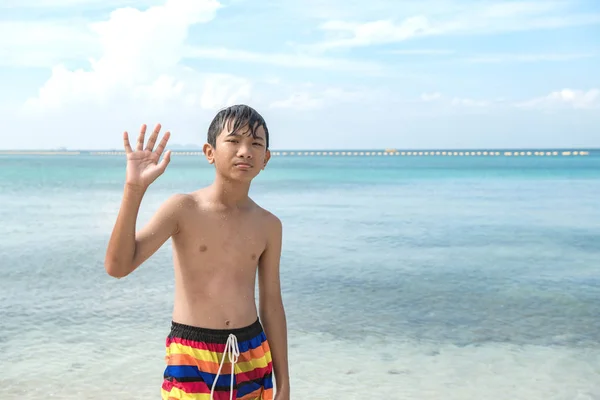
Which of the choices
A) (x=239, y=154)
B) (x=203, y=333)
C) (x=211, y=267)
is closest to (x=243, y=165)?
(x=239, y=154)

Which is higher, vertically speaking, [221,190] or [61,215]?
[221,190]

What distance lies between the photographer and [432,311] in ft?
27.8

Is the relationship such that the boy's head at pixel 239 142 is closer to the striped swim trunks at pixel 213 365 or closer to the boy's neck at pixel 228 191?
the boy's neck at pixel 228 191

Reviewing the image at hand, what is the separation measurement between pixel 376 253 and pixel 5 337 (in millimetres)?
6915

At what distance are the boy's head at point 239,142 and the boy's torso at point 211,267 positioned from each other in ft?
0.53

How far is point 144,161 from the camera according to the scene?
2.60 m

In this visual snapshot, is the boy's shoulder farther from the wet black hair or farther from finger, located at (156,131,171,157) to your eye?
finger, located at (156,131,171,157)

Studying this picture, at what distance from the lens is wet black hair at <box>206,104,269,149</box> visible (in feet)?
9.12

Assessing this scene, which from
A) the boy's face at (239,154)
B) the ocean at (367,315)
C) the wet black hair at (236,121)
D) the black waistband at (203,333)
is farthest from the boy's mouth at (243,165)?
the ocean at (367,315)

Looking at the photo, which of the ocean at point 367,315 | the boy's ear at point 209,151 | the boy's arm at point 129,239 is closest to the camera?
the boy's arm at point 129,239

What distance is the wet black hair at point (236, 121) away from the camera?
2779mm

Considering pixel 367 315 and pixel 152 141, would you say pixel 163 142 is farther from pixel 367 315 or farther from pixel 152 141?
pixel 367 315

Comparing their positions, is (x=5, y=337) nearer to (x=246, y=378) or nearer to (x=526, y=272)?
(x=246, y=378)

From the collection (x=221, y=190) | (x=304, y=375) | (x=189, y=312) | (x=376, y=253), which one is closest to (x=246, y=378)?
(x=189, y=312)
